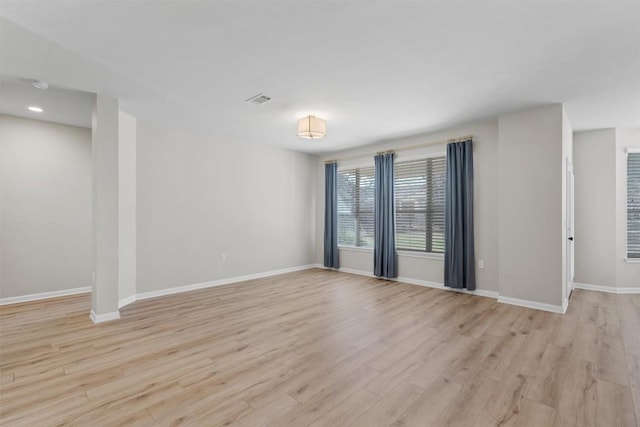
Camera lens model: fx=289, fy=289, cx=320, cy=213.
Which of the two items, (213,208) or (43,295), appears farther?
(213,208)

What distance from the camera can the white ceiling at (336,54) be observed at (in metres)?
2.06

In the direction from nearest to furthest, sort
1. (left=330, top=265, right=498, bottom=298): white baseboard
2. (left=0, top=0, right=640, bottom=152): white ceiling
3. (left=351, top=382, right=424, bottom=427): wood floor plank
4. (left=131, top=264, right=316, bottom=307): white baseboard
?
(left=351, top=382, right=424, bottom=427): wood floor plank
(left=0, top=0, right=640, bottom=152): white ceiling
(left=131, top=264, right=316, bottom=307): white baseboard
(left=330, top=265, right=498, bottom=298): white baseboard

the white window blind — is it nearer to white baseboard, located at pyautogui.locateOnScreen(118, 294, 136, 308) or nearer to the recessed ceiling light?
white baseboard, located at pyautogui.locateOnScreen(118, 294, 136, 308)

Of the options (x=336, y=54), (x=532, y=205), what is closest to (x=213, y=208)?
(x=336, y=54)

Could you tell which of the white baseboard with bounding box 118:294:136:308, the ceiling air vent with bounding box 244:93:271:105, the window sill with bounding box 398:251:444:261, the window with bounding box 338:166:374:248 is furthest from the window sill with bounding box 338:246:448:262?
the white baseboard with bounding box 118:294:136:308

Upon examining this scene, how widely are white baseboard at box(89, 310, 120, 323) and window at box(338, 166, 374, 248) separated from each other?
4369 millimetres

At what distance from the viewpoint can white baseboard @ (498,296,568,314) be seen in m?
3.70

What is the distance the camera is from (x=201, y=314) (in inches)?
144

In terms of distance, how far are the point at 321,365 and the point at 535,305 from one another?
3204 mm

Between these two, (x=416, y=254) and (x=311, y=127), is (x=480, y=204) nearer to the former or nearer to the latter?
(x=416, y=254)

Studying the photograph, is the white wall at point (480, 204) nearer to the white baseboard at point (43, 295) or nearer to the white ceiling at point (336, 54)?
the white ceiling at point (336, 54)

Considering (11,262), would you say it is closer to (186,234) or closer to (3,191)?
(3,191)

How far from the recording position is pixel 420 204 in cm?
534

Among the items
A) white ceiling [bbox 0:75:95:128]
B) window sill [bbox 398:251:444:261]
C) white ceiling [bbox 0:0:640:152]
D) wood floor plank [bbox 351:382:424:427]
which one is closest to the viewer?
wood floor plank [bbox 351:382:424:427]
